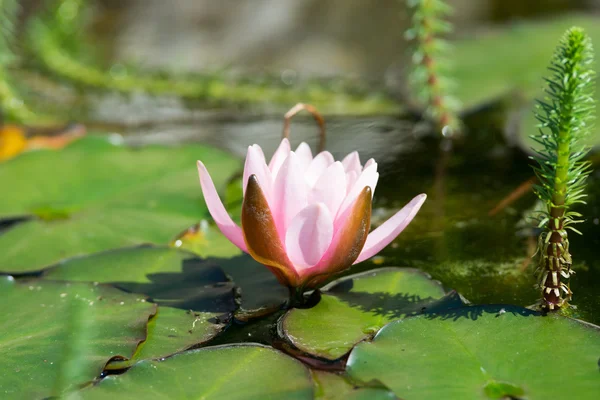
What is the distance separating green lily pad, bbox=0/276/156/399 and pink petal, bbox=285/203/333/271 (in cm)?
27

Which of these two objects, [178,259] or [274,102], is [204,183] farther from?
[274,102]

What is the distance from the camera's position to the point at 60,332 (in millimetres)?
922

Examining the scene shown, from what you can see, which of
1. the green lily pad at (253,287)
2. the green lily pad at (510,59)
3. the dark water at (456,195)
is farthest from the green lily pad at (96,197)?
the green lily pad at (510,59)

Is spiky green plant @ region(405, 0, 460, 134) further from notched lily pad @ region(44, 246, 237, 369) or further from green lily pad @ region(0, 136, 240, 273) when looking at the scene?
notched lily pad @ region(44, 246, 237, 369)

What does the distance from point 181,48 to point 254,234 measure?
3.02 metres

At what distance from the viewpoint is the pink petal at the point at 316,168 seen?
100 cm

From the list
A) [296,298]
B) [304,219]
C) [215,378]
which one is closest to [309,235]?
[304,219]

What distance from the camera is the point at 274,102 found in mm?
2365

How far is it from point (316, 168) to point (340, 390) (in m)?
0.40

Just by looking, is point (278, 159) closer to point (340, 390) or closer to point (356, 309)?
point (356, 309)

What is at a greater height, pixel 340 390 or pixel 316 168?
pixel 316 168

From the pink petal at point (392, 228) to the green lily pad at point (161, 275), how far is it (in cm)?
25

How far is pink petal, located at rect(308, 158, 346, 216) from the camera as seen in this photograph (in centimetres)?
92

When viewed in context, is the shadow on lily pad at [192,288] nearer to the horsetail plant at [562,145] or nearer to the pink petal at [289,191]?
the pink petal at [289,191]
